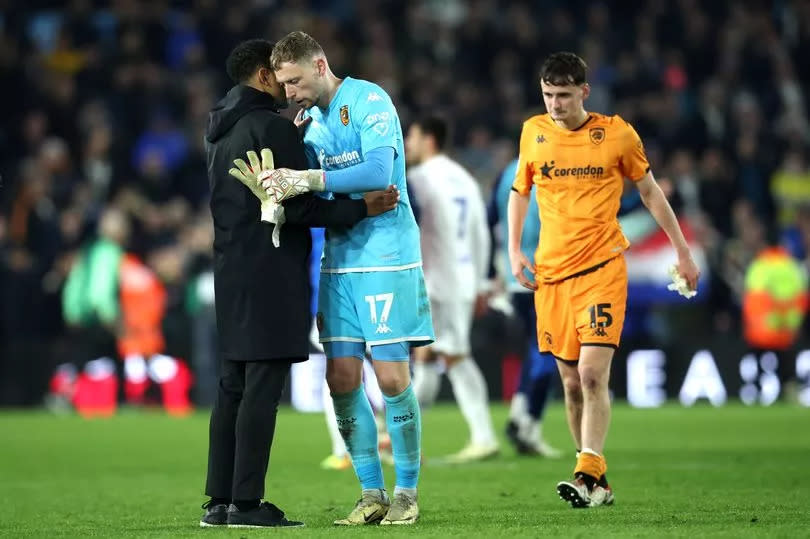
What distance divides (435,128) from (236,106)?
4812 millimetres

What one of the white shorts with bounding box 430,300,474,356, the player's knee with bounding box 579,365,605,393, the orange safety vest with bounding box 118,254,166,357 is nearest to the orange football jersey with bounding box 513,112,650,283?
the player's knee with bounding box 579,365,605,393

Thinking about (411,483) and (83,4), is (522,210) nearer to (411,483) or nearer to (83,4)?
(411,483)

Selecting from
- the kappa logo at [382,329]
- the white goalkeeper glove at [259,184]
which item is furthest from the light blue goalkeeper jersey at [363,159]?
the white goalkeeper glove at [259,184]

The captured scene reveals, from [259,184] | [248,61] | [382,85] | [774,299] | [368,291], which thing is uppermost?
[382,85]

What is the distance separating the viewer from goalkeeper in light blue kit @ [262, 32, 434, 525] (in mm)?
7234

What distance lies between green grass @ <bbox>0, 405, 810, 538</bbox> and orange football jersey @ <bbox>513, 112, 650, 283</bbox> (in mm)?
1329

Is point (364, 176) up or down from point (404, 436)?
up

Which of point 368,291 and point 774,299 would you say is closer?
point 368,291

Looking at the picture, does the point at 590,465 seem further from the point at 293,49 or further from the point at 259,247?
the point at 293,49

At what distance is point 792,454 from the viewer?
11586 millimetres

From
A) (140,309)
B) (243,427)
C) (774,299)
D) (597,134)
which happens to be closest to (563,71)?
(597,134)

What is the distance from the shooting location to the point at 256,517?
7.05 metres

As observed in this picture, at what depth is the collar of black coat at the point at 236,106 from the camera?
726cm

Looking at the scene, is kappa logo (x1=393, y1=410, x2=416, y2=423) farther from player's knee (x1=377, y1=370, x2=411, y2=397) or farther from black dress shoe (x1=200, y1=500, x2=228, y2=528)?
black dress shoe (x1=200, y1=500, x2=228, y2=528)
